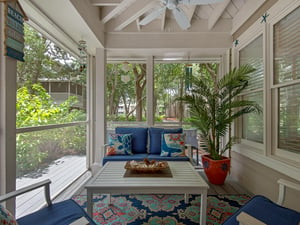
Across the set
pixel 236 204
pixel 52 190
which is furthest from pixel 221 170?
pixel 52 190

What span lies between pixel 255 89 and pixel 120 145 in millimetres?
2277

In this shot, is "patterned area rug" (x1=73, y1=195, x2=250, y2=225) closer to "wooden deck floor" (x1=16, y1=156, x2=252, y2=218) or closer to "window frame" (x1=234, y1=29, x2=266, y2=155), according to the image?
"wooden deck floor" (x1=16, y1=156, x2=252, y2=218)

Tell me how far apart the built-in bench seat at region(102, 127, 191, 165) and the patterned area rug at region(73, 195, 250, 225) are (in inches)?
21.8

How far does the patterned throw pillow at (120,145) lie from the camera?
2.79m

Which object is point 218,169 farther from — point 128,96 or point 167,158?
point 128,96

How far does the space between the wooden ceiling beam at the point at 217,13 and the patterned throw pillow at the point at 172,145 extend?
214 centimetres

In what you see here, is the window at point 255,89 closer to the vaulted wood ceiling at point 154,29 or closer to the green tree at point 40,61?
the vaulted wood ceiling at point 154,29

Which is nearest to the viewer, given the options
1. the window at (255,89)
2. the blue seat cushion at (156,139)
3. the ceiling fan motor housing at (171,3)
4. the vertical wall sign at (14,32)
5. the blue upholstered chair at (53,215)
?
the blue upholstered chair at (53,215)

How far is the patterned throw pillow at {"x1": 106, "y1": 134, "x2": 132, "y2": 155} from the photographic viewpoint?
2.79 metres

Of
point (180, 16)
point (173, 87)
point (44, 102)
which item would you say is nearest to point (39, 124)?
point (44, 102)

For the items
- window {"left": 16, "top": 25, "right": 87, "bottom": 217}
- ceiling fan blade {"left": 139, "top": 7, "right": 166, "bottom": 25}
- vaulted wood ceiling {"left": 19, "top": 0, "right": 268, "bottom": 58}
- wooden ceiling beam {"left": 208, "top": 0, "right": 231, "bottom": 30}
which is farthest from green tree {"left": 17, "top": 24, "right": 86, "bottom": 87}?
wooden ceiling beam {"left": 208, "top": 0, "right": 231, "bottom": 30}

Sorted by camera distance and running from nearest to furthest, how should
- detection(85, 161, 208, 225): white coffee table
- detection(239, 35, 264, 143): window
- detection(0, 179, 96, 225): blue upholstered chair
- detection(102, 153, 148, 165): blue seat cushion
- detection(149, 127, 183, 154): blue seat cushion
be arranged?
detection(0, 179, 96, 225): blue upholstered chair → detection(85, 161, 208, 225): white coffee table → detection(239, 35, 264, 143): window → detection(102, 153, 148, 165): blue seat cushion → detection(149, 127, 183, 154): blue seat cushion

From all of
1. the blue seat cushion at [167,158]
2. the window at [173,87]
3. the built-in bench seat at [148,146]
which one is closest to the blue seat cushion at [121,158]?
the built-in bench seat at [148,146]

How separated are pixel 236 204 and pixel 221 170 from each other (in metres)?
0.58
